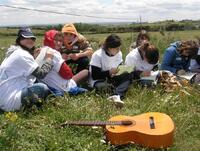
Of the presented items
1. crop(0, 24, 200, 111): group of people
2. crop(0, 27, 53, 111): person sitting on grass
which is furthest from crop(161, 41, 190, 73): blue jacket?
crop(0, 27, 53, 111): person sitting on grass

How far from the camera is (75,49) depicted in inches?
304

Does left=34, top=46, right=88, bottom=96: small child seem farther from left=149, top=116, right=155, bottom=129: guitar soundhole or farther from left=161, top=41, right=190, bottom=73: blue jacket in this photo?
left=161, top=41, right=190, bottom=73: blue jacket

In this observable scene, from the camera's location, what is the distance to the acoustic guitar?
4379 millimetres

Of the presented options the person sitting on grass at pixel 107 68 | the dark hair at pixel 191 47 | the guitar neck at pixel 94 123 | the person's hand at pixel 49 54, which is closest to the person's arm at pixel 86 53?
the person sitting on grass at pixel 107 68

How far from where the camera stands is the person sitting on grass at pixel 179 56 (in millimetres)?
7727

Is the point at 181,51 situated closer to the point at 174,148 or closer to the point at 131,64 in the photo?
the point at 131,64

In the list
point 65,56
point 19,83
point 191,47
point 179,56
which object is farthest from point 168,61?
point 19,83

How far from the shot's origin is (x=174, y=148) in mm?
4523

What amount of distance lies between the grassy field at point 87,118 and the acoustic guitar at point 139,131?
82 millimetres

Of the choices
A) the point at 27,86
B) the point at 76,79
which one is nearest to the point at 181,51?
the point at 76,79

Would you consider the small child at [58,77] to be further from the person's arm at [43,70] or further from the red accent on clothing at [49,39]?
the red accent on clothing at [49,39]

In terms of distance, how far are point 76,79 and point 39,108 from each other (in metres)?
1.70

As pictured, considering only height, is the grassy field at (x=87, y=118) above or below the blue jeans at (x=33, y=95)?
below

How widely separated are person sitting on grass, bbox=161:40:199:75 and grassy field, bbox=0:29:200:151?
3.80ft
